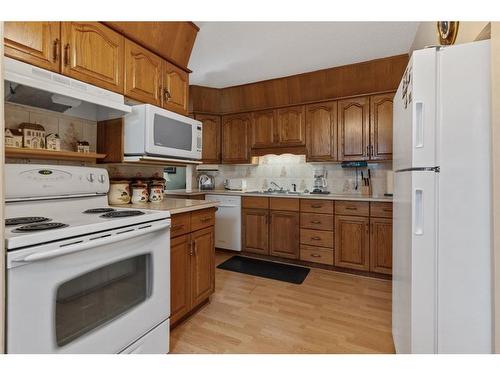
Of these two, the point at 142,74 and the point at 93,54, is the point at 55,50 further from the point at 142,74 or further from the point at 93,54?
the point at 142,74

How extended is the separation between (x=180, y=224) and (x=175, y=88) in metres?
1.15

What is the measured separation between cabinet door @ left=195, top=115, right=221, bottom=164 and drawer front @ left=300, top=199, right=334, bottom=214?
152 cm

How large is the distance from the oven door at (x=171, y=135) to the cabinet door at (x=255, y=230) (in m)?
1.36

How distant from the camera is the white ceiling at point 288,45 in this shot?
7.00 ft

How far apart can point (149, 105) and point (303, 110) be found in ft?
7.05

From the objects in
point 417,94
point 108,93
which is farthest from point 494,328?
point 108,93

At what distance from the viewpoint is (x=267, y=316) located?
1.88 metres

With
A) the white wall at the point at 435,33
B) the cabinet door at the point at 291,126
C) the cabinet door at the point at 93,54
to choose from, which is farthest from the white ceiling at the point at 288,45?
the cabinet door at the point at 93,54

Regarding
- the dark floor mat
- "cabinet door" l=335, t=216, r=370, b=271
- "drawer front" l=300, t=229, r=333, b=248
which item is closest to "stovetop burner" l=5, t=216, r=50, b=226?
the dark floor mat

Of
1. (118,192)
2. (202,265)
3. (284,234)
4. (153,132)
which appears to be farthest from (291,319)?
(153,132)

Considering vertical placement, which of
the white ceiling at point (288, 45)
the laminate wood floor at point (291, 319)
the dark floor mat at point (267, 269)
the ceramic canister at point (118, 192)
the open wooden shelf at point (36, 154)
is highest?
the white ceiling at point (288, 45)

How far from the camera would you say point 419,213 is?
99cm

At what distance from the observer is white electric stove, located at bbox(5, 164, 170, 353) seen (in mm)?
810

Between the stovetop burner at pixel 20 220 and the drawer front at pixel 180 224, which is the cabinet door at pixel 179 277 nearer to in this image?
the drawer front at pixel 180 224
